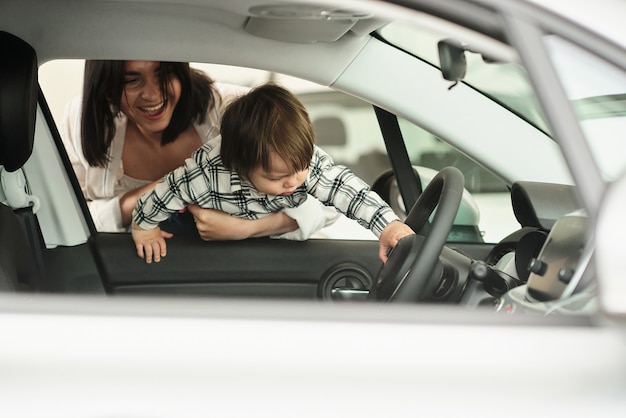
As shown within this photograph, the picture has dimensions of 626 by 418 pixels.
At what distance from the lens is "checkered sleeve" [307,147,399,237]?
2.27 meters

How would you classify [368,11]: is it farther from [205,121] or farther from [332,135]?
[332,135]

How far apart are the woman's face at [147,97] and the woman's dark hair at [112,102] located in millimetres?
15

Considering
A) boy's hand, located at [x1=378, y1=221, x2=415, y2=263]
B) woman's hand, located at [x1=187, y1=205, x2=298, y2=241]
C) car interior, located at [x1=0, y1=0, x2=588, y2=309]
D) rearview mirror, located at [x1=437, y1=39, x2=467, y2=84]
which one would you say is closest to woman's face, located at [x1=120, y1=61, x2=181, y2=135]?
car interior, located at [x1=0, y1=0, x2=588, y2=309]

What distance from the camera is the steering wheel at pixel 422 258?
4.90ft

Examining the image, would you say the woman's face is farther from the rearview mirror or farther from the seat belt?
the rearview mirror

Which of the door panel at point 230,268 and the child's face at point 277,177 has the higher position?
the child's face at point 277,177

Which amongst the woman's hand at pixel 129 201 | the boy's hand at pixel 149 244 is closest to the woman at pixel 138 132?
the woman's hand at pixel 129 201

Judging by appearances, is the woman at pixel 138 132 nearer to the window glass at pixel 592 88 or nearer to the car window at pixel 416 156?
the car window at pixel 416 156

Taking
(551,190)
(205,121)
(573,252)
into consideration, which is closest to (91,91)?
(205,121)

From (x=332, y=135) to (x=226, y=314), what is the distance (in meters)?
3.22

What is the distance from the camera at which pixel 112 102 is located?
8.48 ft

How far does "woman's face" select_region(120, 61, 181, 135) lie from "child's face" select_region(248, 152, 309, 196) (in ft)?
1.63

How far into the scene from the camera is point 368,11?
1064mm

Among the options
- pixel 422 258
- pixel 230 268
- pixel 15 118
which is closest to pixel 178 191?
pixel 230 268
